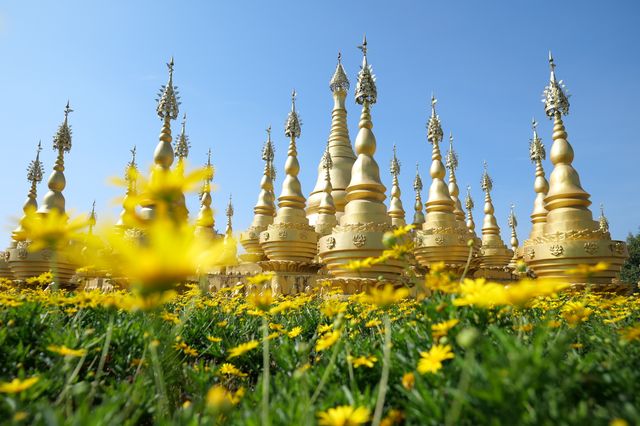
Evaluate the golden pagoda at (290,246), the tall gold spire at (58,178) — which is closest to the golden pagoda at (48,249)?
the tall gold spire at (58,178)

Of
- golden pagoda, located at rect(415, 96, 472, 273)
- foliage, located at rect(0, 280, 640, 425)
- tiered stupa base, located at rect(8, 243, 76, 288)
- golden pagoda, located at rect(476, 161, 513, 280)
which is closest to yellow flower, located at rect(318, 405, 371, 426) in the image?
foliage, located at rect(0, 280, 640, 425)

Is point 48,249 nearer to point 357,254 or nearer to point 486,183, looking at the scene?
point 357,254

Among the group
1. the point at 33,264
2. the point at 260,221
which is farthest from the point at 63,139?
the point at 260,221

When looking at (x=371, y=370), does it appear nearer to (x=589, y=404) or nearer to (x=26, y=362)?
(x=589, y=404)

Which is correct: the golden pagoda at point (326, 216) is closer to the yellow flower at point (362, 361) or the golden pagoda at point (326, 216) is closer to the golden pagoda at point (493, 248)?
the golden pagoda at point (493, 248)

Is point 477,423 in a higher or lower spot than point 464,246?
lower

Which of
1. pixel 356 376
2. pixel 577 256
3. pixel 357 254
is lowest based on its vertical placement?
pixel 356 376

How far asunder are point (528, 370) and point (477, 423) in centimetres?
39

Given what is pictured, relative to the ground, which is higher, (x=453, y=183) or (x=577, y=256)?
(x=453, y=183)

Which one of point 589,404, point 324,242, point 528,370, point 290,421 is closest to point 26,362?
point 290,421

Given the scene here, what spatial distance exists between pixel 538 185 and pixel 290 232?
10703 mm

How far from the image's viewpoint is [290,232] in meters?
11.8

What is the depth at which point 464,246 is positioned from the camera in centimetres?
1224

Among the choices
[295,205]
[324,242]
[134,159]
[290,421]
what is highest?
[134,159]
